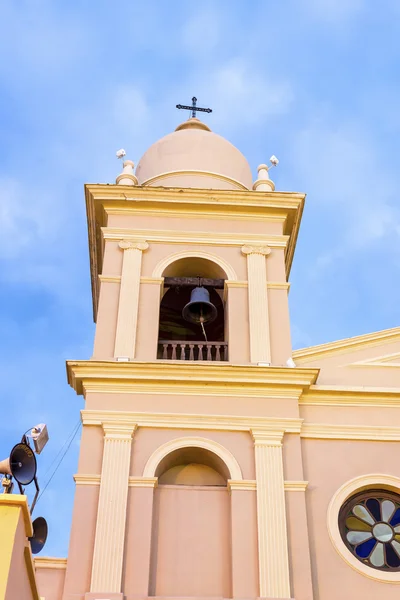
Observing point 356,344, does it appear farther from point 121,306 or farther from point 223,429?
point 121,306

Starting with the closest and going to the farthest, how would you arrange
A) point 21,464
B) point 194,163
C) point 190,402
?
point 21,464
point 190,402
point 194,163

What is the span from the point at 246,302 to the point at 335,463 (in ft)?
10.6

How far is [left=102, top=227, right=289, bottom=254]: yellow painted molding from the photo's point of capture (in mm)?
14883

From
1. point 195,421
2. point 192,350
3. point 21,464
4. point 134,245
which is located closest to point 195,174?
point 134,245

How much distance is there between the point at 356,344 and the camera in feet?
45.5

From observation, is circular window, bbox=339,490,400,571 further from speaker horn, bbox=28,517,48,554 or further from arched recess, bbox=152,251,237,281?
arched recess, bbox=152,251,237,281

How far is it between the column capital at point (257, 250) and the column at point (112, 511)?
4215 mm

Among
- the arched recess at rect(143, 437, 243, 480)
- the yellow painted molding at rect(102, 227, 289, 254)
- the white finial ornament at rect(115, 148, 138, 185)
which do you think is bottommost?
the arched recess at rect(143, 437, 243, 480)

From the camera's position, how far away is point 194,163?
16.8m

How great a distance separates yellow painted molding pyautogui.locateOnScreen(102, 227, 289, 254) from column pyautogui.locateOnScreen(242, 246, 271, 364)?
21 cm

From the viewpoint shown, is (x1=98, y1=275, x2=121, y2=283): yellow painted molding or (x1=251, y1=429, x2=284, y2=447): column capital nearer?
(x1=251, y1=429, x2=284, y2=447): column capital

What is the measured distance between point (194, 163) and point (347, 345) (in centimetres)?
526

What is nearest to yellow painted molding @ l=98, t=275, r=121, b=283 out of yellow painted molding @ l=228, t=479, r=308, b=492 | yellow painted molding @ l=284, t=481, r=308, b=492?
yellow painted molding @ l=228, t=479, r=308, b=492

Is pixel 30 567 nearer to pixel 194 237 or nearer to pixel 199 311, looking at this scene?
pixel 199 311
